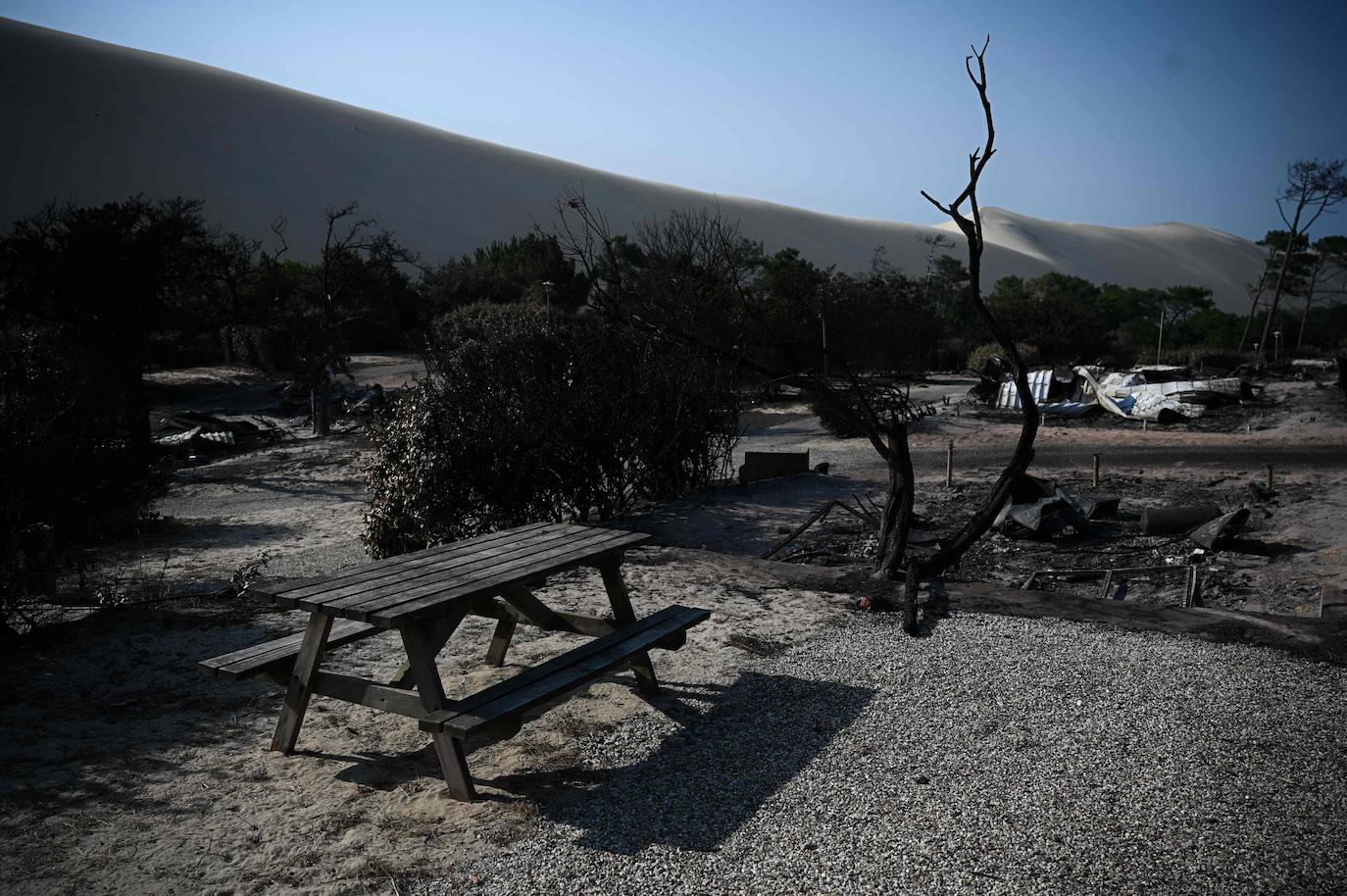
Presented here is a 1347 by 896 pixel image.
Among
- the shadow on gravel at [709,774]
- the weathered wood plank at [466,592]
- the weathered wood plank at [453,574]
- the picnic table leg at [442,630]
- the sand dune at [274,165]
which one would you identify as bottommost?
the shadow on gravel at [709,774]

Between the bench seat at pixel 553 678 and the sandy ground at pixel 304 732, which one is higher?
the bench seat at pixel 553 678

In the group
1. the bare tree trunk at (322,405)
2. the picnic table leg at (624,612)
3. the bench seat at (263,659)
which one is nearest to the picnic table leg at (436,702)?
the bench seat at (263,659)

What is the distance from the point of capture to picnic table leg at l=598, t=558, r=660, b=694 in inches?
162

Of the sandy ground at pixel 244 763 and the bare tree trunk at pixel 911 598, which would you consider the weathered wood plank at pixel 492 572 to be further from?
the bare tree trunk at pixel 911 598

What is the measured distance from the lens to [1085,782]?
10.4 feet

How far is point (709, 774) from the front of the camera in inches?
131

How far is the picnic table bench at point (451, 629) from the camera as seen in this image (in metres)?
3.15

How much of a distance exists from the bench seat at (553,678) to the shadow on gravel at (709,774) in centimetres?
32

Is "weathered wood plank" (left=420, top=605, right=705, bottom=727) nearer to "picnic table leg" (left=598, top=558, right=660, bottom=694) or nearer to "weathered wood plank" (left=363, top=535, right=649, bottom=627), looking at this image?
"picnic table leg" (left=598, top=558, right=660, bottom=694)

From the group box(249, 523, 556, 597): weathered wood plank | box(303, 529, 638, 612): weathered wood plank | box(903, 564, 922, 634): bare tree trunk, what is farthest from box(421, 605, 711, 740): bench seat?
box(903, 564, 922, 634): bare tree trunk

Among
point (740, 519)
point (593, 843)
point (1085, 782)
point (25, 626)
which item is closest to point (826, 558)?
point (740, 519)

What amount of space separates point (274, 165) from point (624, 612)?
86.5 m

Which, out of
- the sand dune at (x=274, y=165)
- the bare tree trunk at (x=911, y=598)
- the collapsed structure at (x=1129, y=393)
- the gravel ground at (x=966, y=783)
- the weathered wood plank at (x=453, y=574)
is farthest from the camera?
the sand dune at (x=274, y=165)

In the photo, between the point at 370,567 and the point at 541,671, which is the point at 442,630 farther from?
the point at 370,567
